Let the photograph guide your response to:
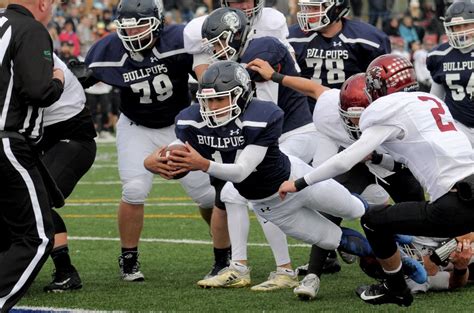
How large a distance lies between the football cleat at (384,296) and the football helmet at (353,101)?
35.2 inches

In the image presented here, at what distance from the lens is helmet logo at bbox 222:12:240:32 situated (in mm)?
6117

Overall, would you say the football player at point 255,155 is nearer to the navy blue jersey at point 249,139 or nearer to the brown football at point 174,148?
the navy blue jersey at point 249,139

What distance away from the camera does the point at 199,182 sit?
6672 millimetres

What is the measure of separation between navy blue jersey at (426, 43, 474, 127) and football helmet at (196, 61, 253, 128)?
3.16 meters

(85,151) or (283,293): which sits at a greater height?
(85,151)

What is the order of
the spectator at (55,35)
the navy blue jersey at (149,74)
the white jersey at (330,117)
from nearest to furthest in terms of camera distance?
the white jersey at (330,117), the navy blue jersey at (149,74), the spectator at (55,35)

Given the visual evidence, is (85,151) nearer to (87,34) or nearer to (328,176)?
(328,176)

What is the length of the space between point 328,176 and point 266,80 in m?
1.40

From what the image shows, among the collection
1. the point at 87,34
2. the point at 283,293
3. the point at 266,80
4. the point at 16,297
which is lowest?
the point at 87,34

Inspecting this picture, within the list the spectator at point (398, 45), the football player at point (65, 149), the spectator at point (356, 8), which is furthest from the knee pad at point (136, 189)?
the spectator at point (356, 8)

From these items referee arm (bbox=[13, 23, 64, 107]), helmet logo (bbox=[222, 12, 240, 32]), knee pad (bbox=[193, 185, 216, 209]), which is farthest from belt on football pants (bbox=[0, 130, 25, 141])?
knee pad (bbox=[193, 185, 216, 209])

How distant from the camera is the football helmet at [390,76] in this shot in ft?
17.2

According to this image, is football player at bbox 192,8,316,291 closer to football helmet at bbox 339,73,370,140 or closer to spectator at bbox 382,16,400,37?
football helmet at bbox 339,73,370,140

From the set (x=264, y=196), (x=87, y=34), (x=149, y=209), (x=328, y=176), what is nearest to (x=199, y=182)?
(x=264, y=196)
